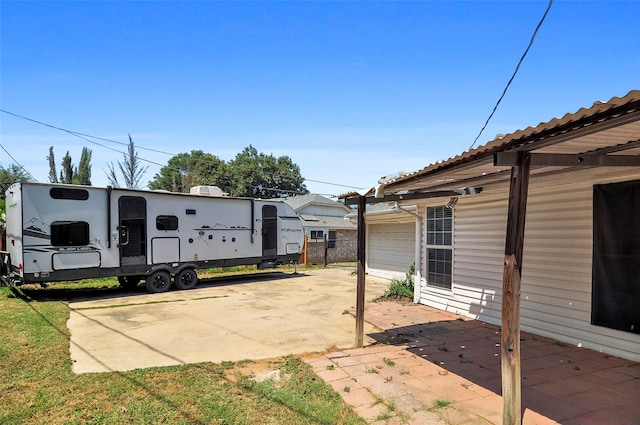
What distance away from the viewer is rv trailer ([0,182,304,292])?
360 inches

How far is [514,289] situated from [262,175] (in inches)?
1621

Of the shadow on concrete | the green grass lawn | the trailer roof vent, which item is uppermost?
the trailer roof vent

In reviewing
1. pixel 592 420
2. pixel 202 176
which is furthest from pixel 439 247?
pixel 202 176

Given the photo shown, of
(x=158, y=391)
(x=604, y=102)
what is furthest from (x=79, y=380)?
(x=604, y=102)

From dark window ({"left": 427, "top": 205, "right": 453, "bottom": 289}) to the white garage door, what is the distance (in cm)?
358

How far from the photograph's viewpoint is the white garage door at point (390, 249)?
12.6 metres

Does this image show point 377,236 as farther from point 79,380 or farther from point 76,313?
point 79,380

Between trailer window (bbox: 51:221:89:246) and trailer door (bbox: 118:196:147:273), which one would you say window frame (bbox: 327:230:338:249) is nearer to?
trailer door (bbox: 118:196:147:273)

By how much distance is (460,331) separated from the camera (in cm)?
639

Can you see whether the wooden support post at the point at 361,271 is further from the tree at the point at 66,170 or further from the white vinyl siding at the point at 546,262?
the tree at the point at 66,170

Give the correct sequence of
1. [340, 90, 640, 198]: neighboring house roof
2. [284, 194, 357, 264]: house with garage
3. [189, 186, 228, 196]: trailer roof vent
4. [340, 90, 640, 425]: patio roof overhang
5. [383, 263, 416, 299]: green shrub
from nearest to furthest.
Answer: [340, 90, 640, 198]: neighboring house roof, [340, 90, 640, 425]: patio roof overhang, [383, 263, 416, 299]: green shrub, [189, 186, 228, 196]: trailer roof vent, [284, 194, 357, 264]: house with garage

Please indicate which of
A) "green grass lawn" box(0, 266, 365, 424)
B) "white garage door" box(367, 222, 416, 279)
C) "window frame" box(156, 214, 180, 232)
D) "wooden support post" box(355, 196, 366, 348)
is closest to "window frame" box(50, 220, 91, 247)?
"window frame" box(156, 214, 180, 232)

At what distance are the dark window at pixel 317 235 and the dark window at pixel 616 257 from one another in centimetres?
1749

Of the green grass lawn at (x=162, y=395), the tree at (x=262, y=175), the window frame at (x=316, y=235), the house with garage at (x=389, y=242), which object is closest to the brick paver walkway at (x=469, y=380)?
the green grass lawn at (x=162, y=395)
